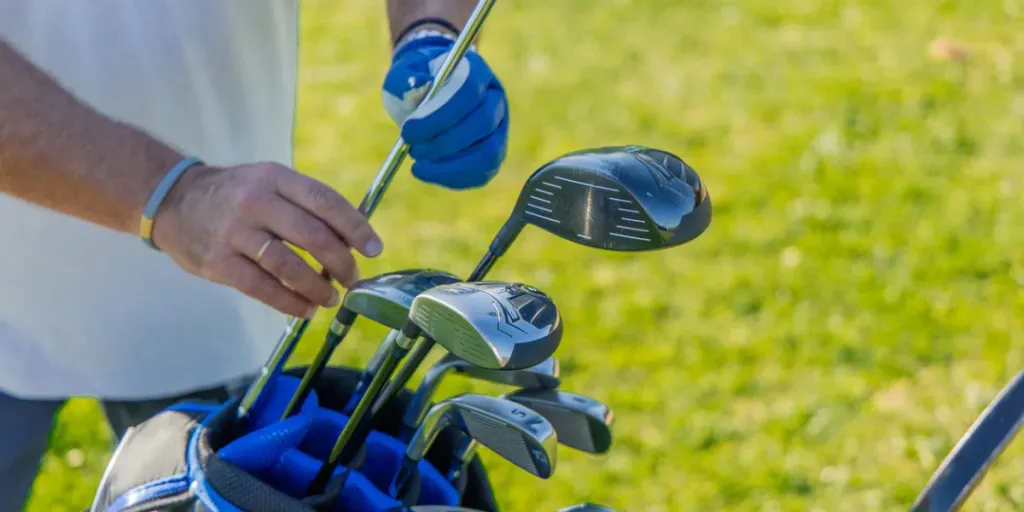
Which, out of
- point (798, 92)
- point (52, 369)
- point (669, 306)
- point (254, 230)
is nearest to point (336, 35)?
point (798, 92)

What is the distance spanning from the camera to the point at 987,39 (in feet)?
12.4

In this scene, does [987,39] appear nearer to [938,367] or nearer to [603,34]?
[603,34]

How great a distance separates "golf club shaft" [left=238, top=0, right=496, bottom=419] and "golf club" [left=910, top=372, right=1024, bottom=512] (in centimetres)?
54

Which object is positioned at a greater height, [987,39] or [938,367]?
[987,39]

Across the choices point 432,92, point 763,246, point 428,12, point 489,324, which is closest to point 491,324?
point 489,324

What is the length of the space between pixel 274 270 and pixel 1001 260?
2140 millimetres

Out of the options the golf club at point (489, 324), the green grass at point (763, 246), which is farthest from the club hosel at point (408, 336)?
the green grass at point (763, 246)

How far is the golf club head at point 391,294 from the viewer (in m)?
0.90

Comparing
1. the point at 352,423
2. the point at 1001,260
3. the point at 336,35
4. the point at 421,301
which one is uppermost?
the point at 421,301

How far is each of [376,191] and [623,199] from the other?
0.90 feet

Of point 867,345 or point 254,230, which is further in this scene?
point 867,345

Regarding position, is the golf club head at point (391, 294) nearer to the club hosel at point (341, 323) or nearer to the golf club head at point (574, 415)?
the club hosel at point (341, 323)

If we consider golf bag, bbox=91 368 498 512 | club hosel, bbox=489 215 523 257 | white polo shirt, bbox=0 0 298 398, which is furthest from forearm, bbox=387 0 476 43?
golf bag, bbox=91 368 498 512

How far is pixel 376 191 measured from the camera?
1049 mm
